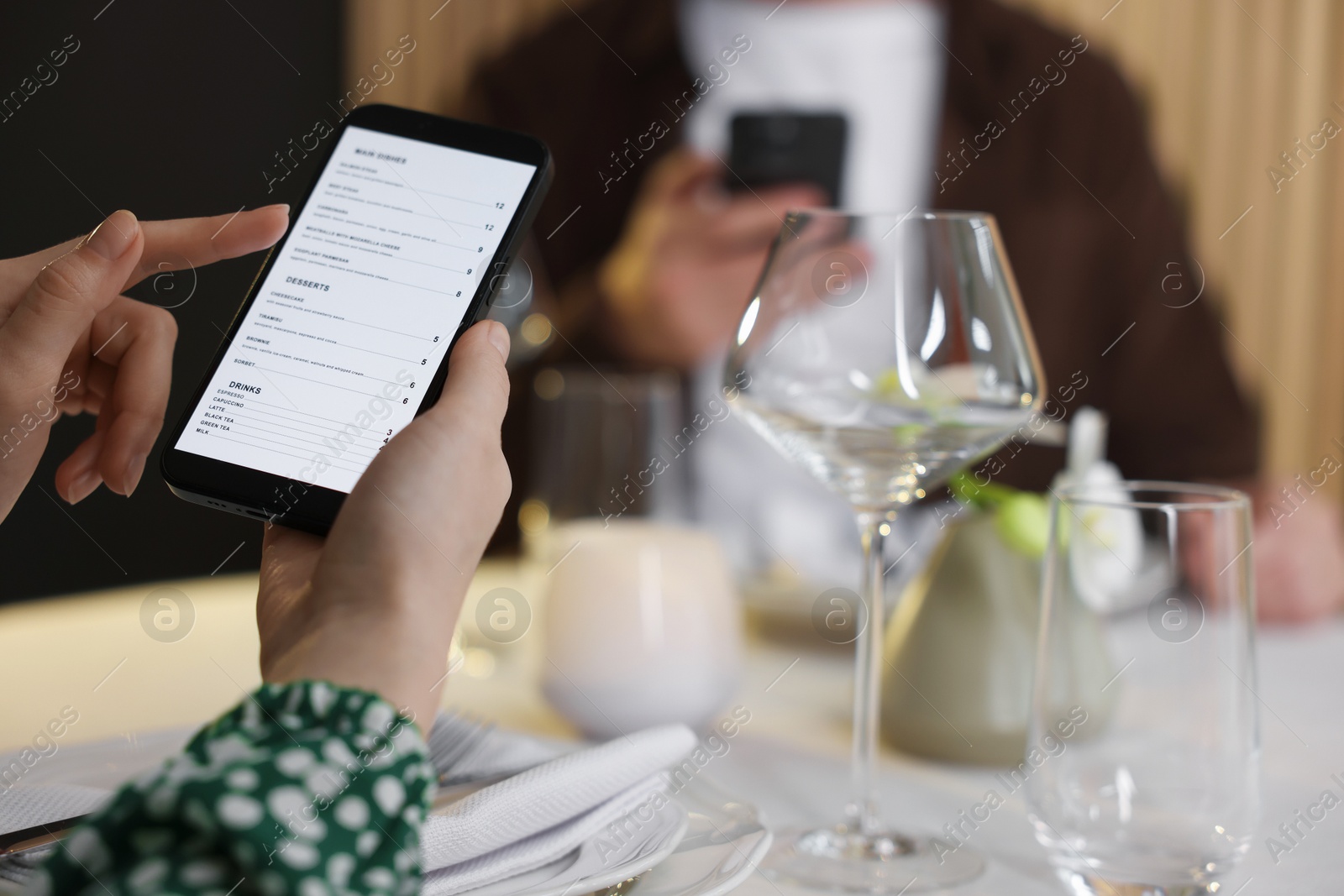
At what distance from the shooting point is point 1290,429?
176cm

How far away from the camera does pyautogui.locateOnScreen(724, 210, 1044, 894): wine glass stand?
405 millimetres

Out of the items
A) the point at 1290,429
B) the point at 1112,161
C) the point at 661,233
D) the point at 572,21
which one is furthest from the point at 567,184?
the point at 1290,429

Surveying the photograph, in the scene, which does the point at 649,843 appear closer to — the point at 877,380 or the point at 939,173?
the point at 877,380

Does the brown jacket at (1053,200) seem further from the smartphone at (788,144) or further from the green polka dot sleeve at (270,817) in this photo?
the green polka dot sleeve at (270,817)

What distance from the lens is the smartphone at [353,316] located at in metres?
0.38

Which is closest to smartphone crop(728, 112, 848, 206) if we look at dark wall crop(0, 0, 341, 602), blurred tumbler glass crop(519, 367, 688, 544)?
blurred tumbler glass crop(519, 367, 688, 544)

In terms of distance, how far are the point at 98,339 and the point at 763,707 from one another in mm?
364

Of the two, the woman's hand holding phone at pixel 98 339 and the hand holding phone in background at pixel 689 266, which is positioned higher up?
the woman's hand holding phone at pixel 98 339

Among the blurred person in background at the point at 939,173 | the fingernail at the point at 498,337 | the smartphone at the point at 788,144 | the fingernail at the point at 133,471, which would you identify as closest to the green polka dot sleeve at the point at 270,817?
the fingernail at the point at 498,337

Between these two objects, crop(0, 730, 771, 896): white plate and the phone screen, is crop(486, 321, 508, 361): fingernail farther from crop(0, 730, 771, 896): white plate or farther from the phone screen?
crop(0, 730, 771, 896): white plate

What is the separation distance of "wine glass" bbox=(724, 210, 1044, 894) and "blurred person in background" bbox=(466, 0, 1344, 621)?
0.84 m

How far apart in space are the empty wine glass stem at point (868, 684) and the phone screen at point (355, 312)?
182 mm

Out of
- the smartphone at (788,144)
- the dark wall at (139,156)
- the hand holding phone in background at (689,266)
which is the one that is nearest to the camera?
the smartphone at (788,144)

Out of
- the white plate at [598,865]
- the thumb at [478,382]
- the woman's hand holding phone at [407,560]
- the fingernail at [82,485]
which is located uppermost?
the fingernail at [82,485]
